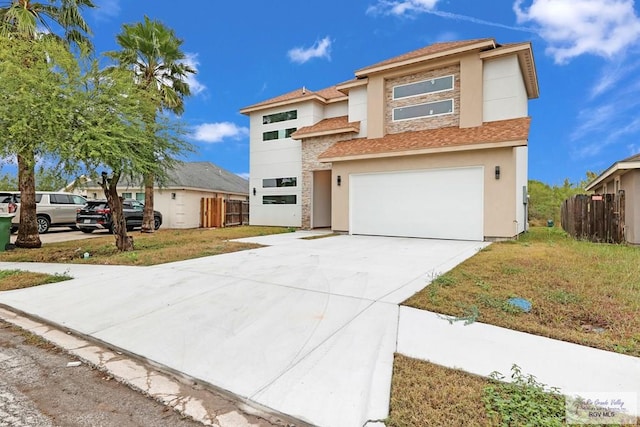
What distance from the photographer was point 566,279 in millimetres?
5684

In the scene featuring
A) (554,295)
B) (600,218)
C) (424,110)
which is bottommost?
(554,295)

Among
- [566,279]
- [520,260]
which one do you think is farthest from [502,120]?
[566,279]

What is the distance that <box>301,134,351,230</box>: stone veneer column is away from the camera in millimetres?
16314

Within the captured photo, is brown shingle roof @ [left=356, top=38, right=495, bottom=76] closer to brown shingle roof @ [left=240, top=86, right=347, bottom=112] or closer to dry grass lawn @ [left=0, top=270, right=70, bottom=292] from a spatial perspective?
brown shingle roof @ [left=240, top=86, right=347, bottom=112]

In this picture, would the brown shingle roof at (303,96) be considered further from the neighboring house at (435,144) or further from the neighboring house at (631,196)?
the neighboring house at (631,196)

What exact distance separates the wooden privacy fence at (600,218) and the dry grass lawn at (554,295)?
3682mm

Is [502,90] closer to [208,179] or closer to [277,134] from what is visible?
[277,134]

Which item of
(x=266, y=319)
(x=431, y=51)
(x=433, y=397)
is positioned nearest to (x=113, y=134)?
(x=266, y=319)

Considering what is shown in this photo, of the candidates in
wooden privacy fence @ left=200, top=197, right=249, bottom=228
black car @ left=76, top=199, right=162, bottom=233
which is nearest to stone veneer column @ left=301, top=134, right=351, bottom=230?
wooden privacy fence @ left=200, top=197, right=249, bottom=228

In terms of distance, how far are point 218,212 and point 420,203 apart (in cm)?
1365

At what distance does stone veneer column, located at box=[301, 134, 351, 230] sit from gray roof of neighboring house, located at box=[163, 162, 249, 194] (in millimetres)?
7422

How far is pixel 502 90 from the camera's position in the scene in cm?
1202

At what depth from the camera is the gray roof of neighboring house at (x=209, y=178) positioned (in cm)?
2140

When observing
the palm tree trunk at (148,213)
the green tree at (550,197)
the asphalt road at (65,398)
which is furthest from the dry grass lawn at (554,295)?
the green tree at (550,197)
